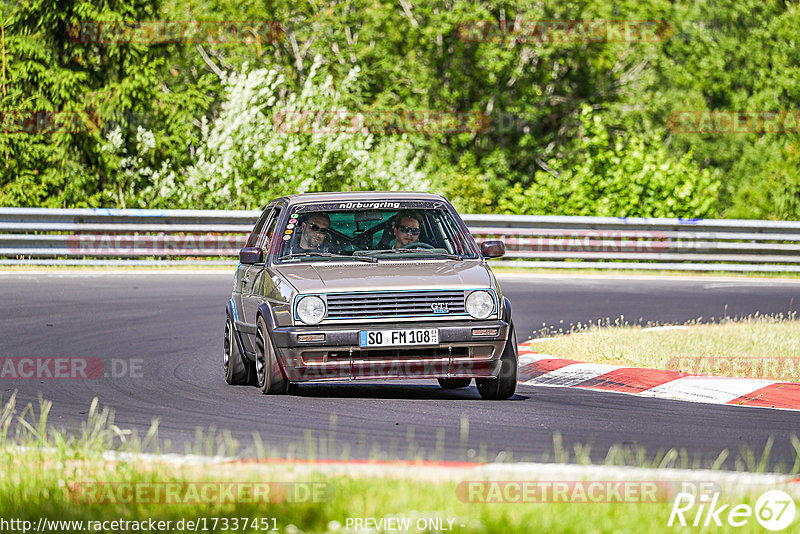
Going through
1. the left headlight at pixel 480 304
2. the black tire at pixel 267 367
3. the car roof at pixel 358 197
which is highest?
the car roof at pixel 358 197

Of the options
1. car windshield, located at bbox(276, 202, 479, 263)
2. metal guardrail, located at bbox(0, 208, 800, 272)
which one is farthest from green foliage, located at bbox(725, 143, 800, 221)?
car windshield, located at bbox(276, 202, 479, 263)

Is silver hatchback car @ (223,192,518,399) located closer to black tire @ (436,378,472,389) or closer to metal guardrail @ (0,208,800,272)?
black tire @ (436,378,472,389)

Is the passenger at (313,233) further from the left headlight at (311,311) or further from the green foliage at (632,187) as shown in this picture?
the green foliage at (632,187)

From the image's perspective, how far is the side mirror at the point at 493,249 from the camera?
10.2 meters

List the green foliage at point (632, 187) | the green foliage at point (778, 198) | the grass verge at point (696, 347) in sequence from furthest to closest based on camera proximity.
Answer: the green foliage at point (778, 198) < the green foliage at point (632, 187) < the grass verge at point (696, 347)

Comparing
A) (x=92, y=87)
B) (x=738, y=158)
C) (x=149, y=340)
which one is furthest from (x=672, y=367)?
(x=738, y=158)

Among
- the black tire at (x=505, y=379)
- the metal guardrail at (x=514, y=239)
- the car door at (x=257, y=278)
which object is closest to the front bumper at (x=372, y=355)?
the black tire at (x=505, y=379)

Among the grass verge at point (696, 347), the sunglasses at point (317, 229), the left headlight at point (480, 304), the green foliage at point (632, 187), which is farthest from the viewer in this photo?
the green foliage at point (632, 187)

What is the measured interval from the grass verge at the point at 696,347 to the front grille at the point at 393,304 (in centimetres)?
297

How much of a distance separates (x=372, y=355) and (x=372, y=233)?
161 centimetres

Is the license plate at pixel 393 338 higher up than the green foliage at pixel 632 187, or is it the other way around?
the license plate at pixel 393 338

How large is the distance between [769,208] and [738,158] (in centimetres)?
3309

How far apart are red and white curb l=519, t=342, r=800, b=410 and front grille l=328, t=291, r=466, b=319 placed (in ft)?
6.33

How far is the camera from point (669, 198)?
27609mm
